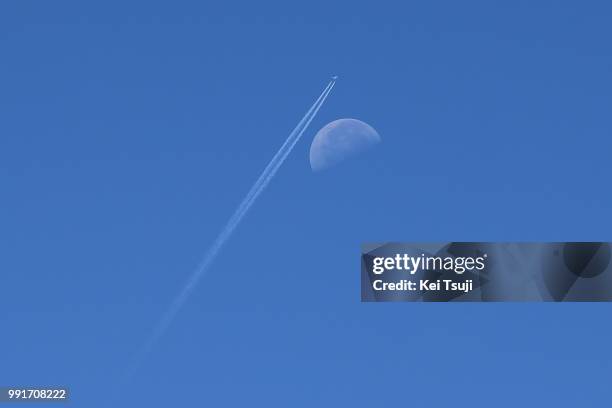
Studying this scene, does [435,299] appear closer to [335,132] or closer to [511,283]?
[511,283]

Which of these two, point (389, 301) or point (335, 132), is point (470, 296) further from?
point (335, 132)

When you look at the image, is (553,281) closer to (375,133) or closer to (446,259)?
(446,259)

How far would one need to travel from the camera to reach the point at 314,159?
2917 centimetres

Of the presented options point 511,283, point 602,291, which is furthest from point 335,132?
point 602,291

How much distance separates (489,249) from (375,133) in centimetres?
365

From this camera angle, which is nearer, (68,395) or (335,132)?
(68,395)

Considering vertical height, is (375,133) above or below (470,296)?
above

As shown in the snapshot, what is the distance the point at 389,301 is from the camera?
95.0 feet

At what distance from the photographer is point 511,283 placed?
29594 mm

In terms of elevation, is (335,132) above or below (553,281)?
above

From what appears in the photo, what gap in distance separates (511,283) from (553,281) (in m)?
1.01

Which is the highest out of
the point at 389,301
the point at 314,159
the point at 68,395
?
the point at 314,159

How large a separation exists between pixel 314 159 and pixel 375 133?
57.9 inches

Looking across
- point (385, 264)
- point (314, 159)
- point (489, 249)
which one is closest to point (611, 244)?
point (489, 249)
